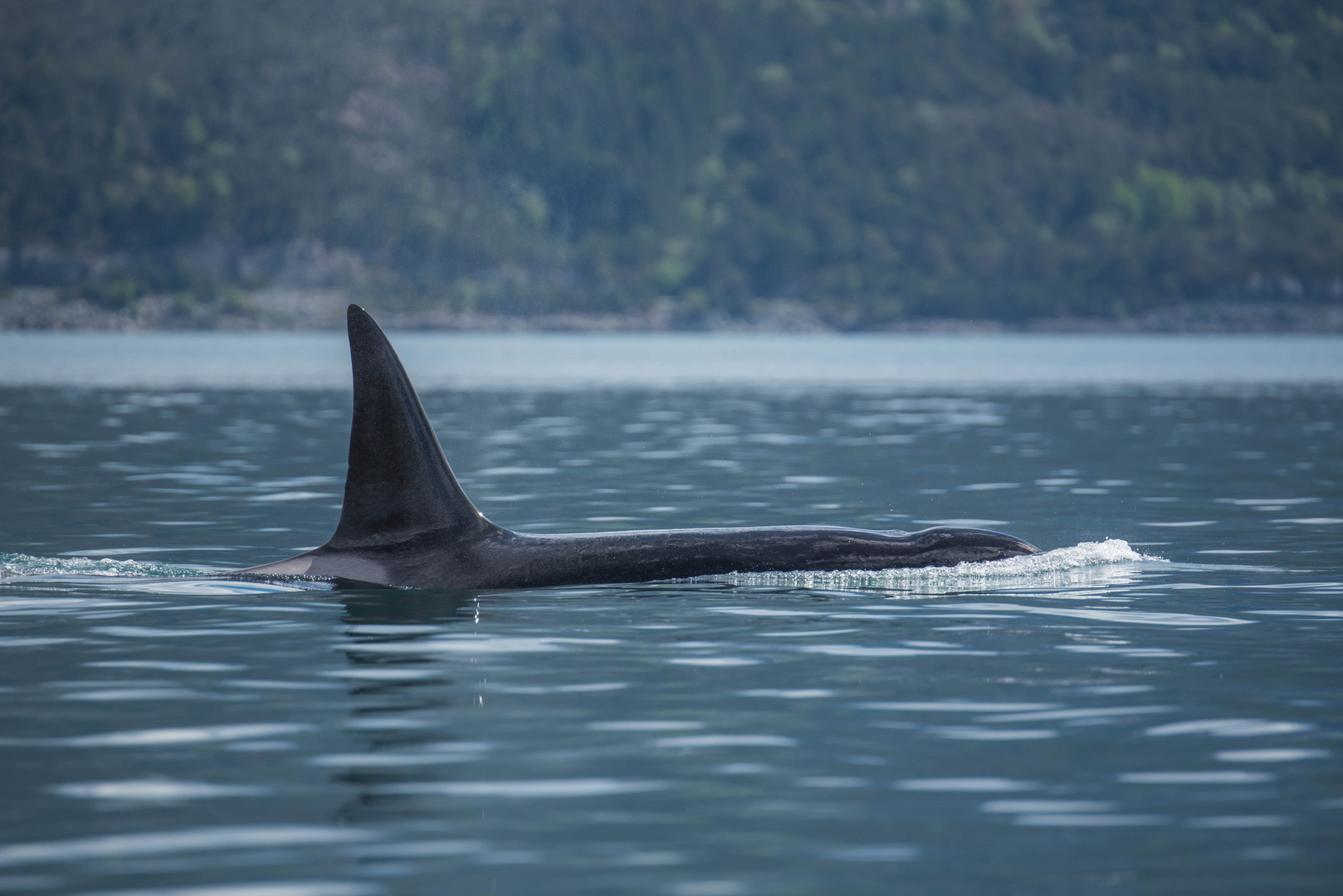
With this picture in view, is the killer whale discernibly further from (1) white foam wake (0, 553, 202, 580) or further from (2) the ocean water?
(1) white foam wake (0, 553, 202, 580)

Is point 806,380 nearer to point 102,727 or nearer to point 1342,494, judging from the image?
point 1342,494

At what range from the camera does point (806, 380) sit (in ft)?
307

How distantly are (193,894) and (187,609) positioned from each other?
29.3 feet

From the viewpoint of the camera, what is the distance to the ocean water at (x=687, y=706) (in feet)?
32.4

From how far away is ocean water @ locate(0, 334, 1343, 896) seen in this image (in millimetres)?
9883

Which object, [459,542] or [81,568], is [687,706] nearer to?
[459,542]

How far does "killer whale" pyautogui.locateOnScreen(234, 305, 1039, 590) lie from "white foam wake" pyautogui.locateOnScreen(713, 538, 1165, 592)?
0.09m

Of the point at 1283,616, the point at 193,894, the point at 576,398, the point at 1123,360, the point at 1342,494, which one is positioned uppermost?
the point at 1123,360

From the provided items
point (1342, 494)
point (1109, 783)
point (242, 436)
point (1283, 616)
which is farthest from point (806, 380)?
point (1109, 783)

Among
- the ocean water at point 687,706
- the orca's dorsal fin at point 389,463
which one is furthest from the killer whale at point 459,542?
the ocean water at point 687,706

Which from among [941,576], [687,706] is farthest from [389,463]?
[941,576]

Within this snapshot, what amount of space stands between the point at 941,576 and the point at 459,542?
16.0 feet

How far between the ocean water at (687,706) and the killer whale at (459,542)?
245 millimetres

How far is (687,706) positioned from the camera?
1345 centimetres
